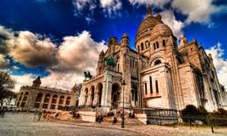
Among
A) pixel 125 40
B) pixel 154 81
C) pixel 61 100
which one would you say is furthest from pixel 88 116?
pixel 61 100

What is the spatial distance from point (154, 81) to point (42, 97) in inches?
2143

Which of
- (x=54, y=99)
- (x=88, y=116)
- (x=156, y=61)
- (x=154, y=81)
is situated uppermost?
(x=156, y=61)

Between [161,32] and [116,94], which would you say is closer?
[116,94]

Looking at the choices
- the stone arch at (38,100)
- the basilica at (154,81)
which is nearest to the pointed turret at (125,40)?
the basilica at (154,81)

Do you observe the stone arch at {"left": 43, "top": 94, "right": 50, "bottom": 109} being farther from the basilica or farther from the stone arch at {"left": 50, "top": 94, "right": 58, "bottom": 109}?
the basilica

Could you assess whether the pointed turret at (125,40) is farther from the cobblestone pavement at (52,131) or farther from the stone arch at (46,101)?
the stone arch at (46,101)

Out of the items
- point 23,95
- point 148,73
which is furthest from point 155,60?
point 23,95

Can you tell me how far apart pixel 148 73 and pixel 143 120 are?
37.9 feet

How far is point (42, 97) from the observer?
60219 mm

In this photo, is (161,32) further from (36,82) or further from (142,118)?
(36,82)

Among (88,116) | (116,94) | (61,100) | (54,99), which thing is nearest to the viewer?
(88,116)

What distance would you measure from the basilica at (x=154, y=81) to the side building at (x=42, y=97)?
3776cm

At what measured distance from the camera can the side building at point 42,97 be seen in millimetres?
56844

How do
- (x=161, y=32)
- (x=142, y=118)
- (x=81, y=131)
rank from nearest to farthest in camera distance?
(x=81, y=131)
(x=142, y=118)
(x=161, y=32)
